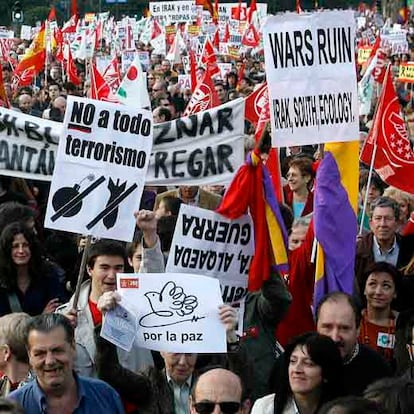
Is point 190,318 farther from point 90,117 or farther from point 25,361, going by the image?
point 90,117

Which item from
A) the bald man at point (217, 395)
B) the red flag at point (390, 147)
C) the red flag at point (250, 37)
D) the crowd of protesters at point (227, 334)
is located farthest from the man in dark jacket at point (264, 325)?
the red flag at point (250, 37)

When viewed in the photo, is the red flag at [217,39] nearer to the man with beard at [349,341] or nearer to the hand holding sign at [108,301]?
the man with beard at [349,341]

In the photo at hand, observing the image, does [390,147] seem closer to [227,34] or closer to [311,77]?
[311,77]

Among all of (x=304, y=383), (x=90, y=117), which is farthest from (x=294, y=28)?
(x=304, y=383)

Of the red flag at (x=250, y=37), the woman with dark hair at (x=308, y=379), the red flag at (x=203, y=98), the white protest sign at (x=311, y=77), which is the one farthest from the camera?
the red flag at (x=250, y=37)

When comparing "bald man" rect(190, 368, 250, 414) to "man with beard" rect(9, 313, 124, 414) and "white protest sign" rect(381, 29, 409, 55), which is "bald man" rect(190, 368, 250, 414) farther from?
"white protest sign" rect(381, 29, 409, 55)

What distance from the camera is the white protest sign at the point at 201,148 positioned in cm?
735

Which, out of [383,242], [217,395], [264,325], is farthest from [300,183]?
[217,395]

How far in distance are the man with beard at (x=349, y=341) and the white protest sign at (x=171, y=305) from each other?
485 mm

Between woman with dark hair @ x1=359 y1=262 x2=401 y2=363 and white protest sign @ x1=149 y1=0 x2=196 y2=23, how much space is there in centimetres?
2326

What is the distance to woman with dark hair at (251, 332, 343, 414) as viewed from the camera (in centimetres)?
539

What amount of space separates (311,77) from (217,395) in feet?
8.68

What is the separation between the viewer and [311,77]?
725 cm

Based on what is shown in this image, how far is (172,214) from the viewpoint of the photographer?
844 cm
